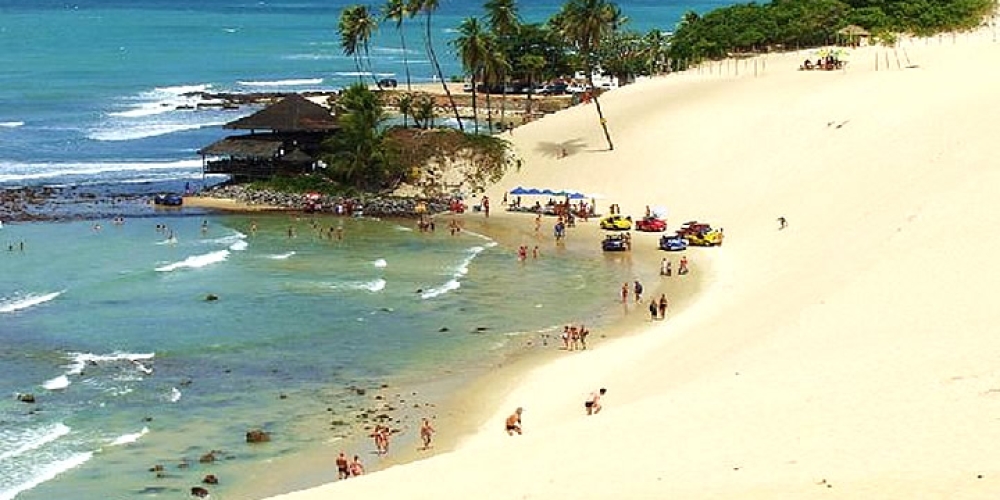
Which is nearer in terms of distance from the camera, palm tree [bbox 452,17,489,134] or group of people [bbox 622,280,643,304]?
group of people [bbox 622,280,643,304]

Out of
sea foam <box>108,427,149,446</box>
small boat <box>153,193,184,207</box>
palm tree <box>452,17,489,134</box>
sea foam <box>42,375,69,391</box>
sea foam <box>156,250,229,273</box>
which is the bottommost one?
sea foam <box>108,427,149,446</box>

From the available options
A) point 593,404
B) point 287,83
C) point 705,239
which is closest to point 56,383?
point 593,404

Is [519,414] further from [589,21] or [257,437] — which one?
[589,21]

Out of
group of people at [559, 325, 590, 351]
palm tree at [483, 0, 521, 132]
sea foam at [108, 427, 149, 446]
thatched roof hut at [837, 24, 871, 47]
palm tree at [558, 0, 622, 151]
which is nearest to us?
sea foam at [108, 427, 149, 446]

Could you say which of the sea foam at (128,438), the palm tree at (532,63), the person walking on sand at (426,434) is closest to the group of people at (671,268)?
the person walking on sand at (426,434)

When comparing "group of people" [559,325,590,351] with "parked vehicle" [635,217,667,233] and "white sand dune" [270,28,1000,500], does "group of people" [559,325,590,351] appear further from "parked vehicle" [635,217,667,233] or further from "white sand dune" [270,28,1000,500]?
"parked vehicle" [635,217,667,233]

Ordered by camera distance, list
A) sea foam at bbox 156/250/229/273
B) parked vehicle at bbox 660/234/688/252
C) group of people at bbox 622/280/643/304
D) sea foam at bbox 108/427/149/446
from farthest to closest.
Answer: parked vehicle at bbox 660/234/688/252, sea foam at bbox 156/250/229/273, group of people at bbox 622/280/643/304, sea foam at bbox 108/427/149/446

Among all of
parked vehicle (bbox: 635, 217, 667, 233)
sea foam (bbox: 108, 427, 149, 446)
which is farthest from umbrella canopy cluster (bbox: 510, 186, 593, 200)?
sea foam (bbox: 108, 427, 149, 446)
